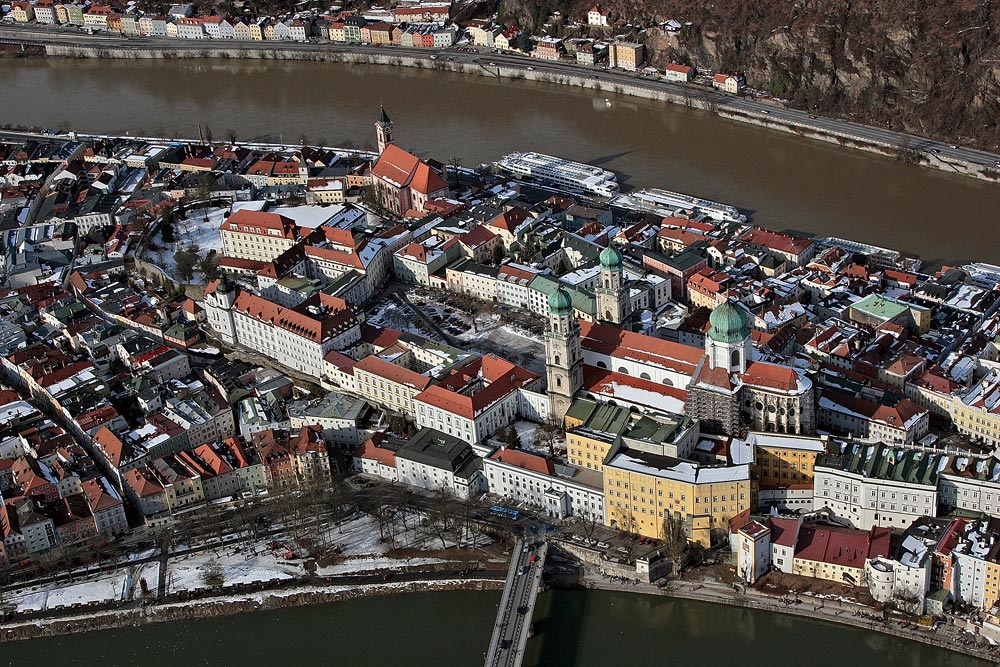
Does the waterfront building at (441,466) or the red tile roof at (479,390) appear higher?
the red tile roof at (479,390)

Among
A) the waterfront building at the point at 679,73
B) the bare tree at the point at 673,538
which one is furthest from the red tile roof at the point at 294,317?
the waterfront building at the point at 679,73

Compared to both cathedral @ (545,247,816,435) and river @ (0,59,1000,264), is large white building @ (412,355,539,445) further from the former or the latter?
river @ (0,59,1000,264)

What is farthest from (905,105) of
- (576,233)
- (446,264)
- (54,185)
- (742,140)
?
(54,185)

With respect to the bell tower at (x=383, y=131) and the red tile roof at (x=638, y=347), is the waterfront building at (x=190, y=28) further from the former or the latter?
the red tile roof at (x=638, y=347)

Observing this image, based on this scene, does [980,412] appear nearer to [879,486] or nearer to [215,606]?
[879,486]

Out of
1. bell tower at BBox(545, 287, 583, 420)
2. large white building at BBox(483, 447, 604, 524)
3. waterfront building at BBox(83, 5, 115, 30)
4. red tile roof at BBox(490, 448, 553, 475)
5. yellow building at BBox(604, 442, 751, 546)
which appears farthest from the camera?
waterfront building at BBox(83, 5, 115, 30)

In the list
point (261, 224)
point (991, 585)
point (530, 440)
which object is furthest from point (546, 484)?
point (261, 224)

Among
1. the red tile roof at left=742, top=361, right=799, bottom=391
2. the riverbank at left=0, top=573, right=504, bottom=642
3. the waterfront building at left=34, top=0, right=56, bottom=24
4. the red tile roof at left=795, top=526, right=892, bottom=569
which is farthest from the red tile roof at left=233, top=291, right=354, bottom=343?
the waterfront building at left=34, top=0, right=56, bottom=24
